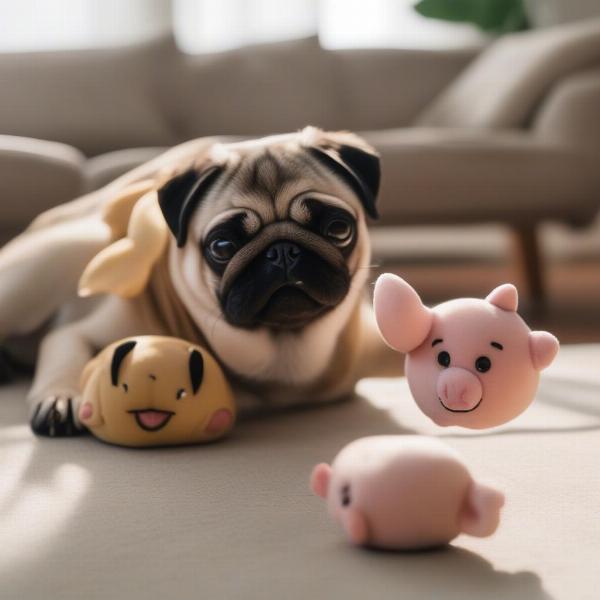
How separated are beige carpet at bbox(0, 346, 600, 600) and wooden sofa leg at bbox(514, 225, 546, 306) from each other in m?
1.57

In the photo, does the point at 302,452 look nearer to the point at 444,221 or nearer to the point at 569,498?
the point at 569,498

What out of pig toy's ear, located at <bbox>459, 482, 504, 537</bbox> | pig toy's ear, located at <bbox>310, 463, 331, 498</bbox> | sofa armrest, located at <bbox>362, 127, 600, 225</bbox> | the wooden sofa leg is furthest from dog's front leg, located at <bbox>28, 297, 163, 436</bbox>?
the wooden sofa leg

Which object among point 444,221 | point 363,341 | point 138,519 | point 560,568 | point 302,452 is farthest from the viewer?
point 444,221

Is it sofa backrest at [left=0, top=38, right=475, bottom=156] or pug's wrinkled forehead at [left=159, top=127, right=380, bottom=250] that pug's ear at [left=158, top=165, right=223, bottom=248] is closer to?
pug's wrinkled forehead at [left=159, top=127, right=380, bottom=250]

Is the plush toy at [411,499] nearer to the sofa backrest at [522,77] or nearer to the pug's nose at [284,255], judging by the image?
the pug's nose at [284,255]

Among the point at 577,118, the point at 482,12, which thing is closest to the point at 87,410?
the point at 577,118

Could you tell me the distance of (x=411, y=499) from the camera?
27.4 inches

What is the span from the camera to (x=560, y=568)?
2.28 feet

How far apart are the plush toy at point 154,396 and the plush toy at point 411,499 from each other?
0.35m

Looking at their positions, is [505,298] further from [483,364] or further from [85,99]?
[85,99]

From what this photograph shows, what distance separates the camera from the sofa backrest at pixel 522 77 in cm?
242

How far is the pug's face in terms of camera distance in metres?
1.09

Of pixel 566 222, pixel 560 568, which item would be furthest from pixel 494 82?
pixel 560 568

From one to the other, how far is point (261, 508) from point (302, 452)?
206mm
